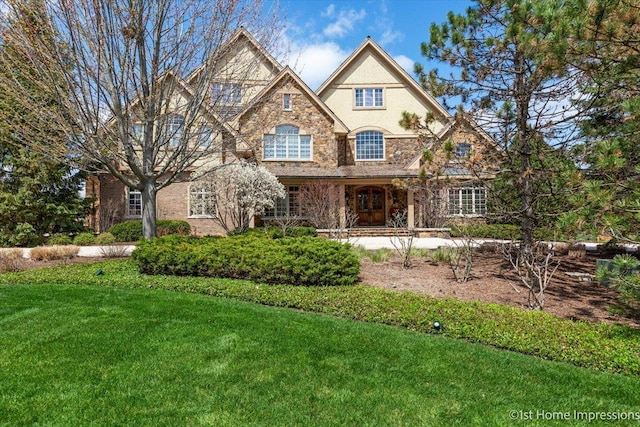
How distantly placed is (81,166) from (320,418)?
10.8 metres

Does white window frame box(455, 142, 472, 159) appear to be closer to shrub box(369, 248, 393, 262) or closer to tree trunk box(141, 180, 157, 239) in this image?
shrub box(369, 248, 393, 262)

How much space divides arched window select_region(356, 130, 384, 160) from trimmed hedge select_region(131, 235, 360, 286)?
45.7 feet

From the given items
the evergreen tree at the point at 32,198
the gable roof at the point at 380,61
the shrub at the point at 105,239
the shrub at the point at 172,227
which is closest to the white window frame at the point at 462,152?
the shrub at the point at 172,227

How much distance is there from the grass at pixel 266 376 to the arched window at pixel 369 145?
17.5 m

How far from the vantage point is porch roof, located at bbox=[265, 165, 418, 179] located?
61.9ft

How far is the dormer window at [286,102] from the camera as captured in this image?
2009 cm

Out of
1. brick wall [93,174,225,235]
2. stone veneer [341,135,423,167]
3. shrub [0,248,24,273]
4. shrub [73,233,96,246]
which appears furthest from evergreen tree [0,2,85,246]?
stone veneer [341,135,423,167]

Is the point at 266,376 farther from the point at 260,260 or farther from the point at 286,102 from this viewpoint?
the point at 286,102

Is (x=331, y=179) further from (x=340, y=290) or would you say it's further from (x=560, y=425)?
(x=560, y=425)

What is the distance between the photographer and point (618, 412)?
11.2 feet

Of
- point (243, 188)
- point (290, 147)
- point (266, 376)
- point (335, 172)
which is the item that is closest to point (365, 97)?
point (290, 147)

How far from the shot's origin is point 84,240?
15.6m

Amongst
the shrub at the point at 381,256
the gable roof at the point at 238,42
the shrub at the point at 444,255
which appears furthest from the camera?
the shrub at the point at 381,256

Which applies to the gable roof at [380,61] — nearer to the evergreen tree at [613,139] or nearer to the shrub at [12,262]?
the shrub at [12,262]
